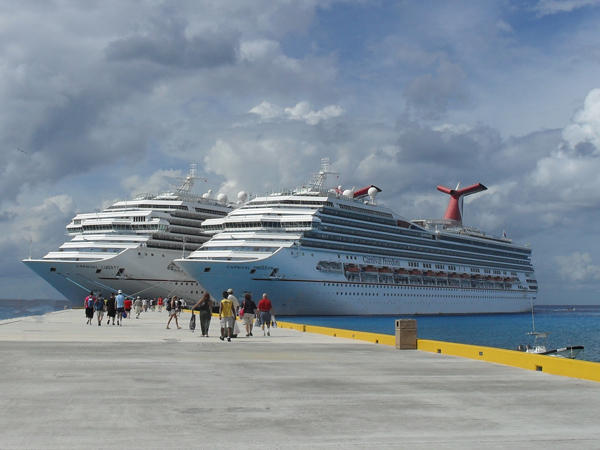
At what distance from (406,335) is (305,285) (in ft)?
141

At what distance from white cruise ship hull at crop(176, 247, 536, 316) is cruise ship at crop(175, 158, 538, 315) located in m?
0.09

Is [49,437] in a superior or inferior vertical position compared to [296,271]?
inferior

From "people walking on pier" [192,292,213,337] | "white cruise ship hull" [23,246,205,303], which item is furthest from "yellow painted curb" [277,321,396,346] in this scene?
"white cruise ship hull" [23,246,205,303]

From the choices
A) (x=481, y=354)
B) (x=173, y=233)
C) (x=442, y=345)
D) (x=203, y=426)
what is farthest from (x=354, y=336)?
(x=173, y=233)

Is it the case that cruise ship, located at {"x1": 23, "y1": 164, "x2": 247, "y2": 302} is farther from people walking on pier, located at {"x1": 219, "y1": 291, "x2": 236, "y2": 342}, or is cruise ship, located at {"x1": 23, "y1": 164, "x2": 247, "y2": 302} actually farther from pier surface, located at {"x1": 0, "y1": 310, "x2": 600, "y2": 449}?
pier surface, located at {"x1": 0, "y1": 310, "x2": 600, "y2": 449}

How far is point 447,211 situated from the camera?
339 ft

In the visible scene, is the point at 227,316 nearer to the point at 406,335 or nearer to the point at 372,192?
the point at 406,335

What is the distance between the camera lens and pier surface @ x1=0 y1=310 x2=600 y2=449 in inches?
257

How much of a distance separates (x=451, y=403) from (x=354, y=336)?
13.6 m

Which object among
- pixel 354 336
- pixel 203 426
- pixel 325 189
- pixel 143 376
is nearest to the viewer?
pixel 203 426

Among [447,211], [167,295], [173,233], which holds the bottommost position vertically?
[167,295]

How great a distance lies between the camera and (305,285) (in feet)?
197

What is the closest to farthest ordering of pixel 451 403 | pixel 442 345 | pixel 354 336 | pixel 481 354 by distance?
1. pixel 451 403
2. pixel 481 354
3. pixel 442 345
4. pixel 354 336

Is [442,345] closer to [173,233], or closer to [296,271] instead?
[296,271]
